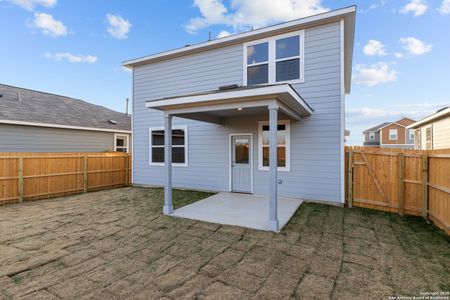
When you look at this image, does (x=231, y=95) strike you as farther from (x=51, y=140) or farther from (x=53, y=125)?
(x=51, y=140)

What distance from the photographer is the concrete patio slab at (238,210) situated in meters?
5.03

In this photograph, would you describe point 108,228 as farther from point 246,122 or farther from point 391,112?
point 391,112

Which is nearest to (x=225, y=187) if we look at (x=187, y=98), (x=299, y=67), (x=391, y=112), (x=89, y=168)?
(x=187, y=98)

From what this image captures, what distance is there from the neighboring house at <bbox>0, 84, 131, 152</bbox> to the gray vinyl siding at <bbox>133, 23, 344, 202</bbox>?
4.40 metres

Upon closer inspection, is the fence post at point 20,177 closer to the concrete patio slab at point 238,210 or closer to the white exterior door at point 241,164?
the concrete patio slab at point 238,210

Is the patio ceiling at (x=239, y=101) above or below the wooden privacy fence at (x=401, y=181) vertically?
above

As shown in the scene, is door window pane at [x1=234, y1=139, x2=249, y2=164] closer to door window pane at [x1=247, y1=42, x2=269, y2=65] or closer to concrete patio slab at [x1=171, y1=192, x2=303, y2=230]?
concrete patio slab at [x1=171, y1=192, x2=303, y2=230]

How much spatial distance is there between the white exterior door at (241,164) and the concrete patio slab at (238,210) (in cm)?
56

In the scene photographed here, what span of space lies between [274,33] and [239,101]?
11.9 feet

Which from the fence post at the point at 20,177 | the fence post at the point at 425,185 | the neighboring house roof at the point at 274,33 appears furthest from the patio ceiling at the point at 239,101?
Result: the fence post at the point at 20,177

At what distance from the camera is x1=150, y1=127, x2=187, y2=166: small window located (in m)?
8.93

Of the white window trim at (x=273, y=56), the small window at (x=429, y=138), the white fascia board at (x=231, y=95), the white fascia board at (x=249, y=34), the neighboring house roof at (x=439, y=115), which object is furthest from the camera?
the small window at (x=429, y=138)

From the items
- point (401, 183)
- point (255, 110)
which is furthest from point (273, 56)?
point (401, 183)

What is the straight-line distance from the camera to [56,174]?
27.1 feet
